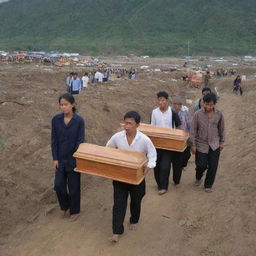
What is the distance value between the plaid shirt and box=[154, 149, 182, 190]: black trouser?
0.41 metres

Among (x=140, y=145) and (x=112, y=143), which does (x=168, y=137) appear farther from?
(x=112, y=143)

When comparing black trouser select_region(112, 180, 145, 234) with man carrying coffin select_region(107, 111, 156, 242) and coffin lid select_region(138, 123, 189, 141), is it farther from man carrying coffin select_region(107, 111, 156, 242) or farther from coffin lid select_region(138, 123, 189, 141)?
coffin lid select_region(138, 123, 189, 141)

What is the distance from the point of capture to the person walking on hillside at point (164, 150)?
17.0 ft

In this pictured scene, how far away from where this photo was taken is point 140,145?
393cm

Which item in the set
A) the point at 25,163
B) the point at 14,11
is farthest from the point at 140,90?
the point at 14,11

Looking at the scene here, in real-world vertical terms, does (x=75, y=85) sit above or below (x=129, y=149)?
below

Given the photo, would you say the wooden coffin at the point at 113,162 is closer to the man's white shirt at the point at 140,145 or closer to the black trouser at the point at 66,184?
the man's white shirt at the point at 140,145

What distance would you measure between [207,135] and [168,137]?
640 mm

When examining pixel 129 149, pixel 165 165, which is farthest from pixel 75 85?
pixel 129 149

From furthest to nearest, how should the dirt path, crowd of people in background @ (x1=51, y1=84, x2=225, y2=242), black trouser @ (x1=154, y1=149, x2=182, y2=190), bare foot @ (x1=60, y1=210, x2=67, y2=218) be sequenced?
black trouser @ (x1=154, y1=149, x2=182, y2=190) < bare foot @ (x1=60, y1=210, x2=67, y2=218) < the dirt path < crowd of people in background @ (x1=51, y1=84, x2=225, y2=242)

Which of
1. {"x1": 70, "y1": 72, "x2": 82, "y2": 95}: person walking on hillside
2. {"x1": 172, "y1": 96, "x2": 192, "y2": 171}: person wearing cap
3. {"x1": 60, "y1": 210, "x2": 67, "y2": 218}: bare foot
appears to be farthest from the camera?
{"x1": 70, "y1": 72, "x2": 82, "y2": 95}: person walking on hillside

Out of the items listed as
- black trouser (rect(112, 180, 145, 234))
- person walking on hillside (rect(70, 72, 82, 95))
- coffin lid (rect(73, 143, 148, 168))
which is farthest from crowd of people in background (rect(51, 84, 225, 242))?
person walking on hillside (rect(70, 72, 82, 95))

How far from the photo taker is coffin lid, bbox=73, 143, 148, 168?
371 centimetres

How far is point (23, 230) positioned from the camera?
4.87 metres
